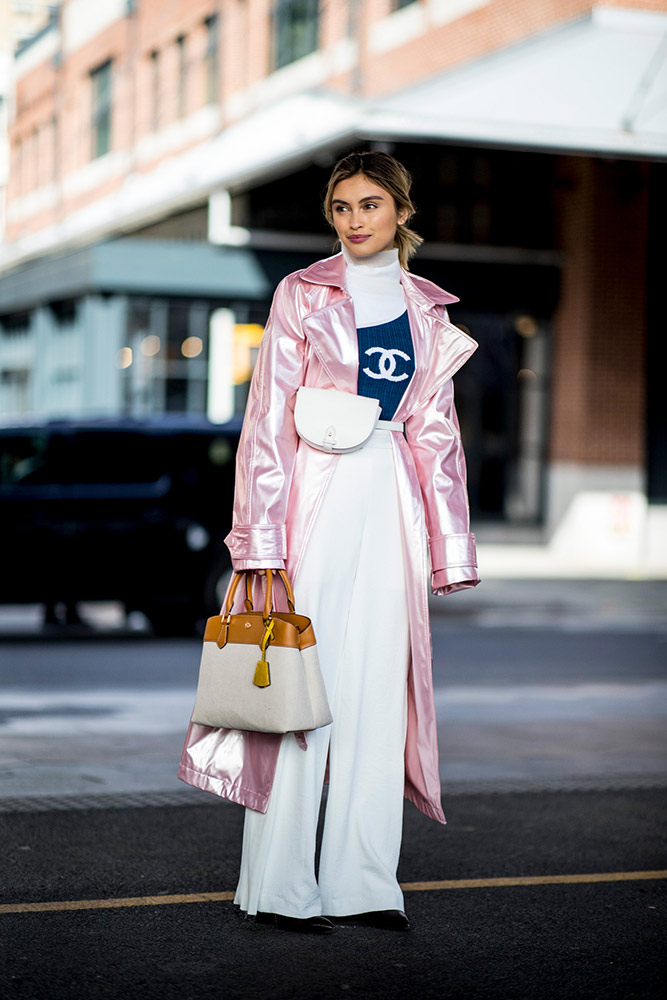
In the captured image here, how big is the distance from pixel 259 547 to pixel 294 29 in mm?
22279

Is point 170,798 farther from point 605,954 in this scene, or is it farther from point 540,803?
point 605,954

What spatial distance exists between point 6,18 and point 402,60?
81.1ft

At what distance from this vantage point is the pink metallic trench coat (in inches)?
165

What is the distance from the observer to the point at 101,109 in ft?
104

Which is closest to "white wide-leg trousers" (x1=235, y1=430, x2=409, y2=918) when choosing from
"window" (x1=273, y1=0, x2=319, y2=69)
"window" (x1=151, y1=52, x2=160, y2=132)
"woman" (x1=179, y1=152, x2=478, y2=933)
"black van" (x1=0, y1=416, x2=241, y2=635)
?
"woman" (x1=179, y1=152, x2=478, y2=933)

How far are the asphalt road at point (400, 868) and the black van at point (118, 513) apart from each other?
2475 millimetres

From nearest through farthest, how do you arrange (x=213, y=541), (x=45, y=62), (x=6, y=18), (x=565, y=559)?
(x=213, y=541), (x=565, y=559), (x=45, y=62), (x=6, y=18)

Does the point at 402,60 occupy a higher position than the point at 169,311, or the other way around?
the point at 402,60

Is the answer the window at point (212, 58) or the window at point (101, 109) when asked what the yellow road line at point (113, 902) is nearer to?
the window at point (212, 58)

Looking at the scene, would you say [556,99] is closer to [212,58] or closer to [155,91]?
[212,58]

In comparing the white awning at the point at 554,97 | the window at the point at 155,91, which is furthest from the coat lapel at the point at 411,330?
the window at the point at 155,91

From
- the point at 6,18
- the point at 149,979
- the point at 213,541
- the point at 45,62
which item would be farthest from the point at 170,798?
the point at 6,18

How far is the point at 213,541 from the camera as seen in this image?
12.4 m

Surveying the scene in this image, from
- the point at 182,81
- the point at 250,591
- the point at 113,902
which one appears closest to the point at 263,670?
the point at 250,591
